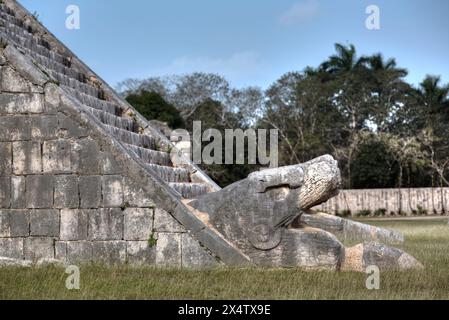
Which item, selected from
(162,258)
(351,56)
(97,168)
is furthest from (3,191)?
(351,56)

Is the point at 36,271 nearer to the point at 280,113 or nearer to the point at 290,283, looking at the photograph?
the point at 290,283

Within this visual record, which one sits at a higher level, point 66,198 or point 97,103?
point 97,103

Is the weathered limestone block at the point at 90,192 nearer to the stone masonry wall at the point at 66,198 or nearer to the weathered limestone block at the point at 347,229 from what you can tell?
the stone masonry wall at the point at 66,198

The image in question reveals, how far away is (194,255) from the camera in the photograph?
33.0 feet

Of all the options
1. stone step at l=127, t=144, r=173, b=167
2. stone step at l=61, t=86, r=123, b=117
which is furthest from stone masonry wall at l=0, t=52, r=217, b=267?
stone step at l=127, t=144, r=173, b=167

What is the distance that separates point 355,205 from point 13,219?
28.6 meters

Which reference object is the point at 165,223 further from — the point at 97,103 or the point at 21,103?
the point at 97,103

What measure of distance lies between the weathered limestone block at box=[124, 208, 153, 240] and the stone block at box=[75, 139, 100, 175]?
78 cm

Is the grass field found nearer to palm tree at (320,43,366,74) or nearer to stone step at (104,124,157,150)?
stone step at (104,124,157,150)

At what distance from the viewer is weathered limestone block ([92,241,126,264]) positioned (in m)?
10.4

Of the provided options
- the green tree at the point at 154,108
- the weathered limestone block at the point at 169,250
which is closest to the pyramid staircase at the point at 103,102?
the weathered limestone block at the point at 169,250

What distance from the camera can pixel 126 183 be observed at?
10.5 meters

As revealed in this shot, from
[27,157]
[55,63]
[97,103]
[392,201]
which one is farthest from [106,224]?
[392,201]

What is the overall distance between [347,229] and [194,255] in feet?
22.3
